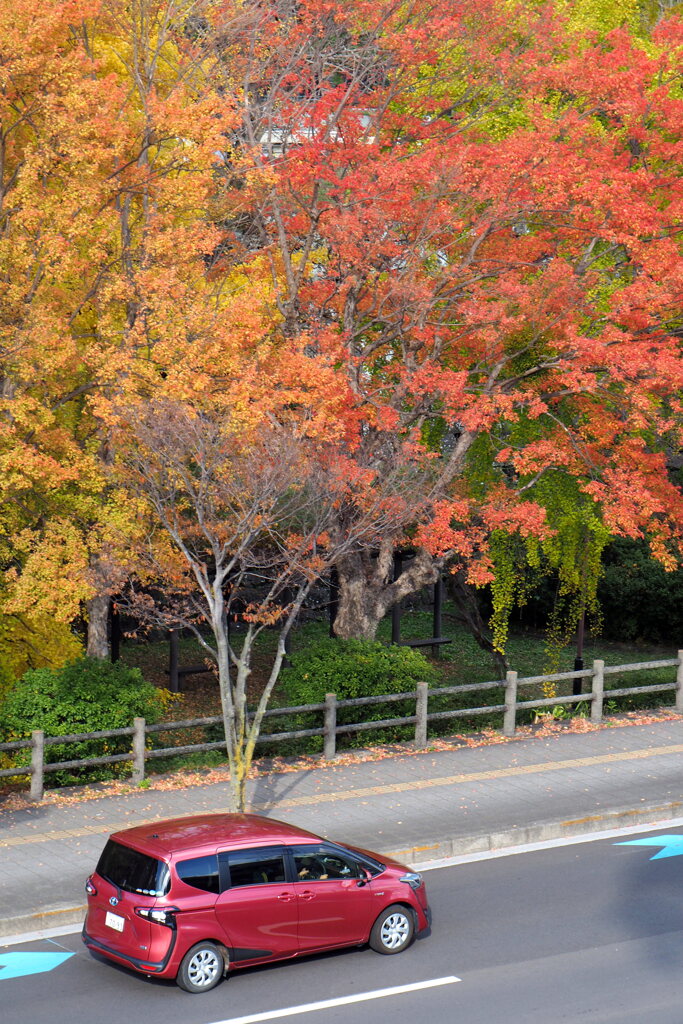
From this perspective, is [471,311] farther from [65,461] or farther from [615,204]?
[65,461]

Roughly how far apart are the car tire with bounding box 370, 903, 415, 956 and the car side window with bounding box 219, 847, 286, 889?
1.11m

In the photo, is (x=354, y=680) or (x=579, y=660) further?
(x=579, y=660)

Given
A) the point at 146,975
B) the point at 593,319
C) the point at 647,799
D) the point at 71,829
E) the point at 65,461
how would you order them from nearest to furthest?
the point at 146,975 < the point at 71,829 < the point at 647,799 < the point at 65,461 < the point at 593,319

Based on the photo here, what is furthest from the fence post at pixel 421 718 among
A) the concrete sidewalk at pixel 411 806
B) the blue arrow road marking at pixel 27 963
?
the blue arrow road marking at pixel 27 963

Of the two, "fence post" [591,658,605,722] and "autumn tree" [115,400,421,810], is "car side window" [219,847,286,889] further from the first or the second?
"fence post" [591,658,605,722]

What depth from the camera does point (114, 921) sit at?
11.3m

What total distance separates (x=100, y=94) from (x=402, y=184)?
471 centimetres

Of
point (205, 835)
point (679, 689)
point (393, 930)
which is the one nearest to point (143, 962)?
point (205, 835)

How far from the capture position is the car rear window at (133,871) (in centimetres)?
1112

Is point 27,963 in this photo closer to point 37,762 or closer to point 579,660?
point 37,762

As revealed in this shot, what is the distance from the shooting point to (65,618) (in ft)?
60.7

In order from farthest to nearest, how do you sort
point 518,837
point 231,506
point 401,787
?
point 401,787, point 231,506, point 518,837

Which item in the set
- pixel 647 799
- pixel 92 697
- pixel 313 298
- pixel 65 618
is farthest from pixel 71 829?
pixel 313 298

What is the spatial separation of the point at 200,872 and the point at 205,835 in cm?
46
